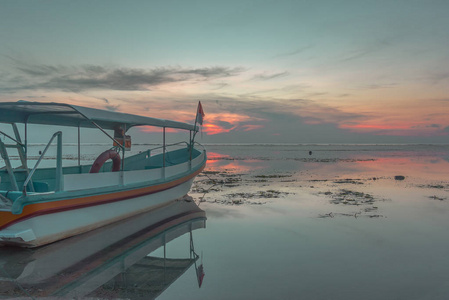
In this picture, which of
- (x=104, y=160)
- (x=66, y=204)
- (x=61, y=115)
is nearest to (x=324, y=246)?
(x=66, y=204)

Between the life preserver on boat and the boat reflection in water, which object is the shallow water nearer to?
the boat reflection in water

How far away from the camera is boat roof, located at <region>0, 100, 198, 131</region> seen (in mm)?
8508

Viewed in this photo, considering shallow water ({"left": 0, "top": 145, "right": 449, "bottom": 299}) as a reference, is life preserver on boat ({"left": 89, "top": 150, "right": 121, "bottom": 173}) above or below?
above

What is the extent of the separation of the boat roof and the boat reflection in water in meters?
3.21

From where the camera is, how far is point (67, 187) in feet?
27.8

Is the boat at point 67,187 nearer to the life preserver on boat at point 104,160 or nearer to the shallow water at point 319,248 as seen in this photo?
the life preserver on boat at point 104,160

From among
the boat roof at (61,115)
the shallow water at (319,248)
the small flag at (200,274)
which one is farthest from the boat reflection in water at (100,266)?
the boat roof at (61,115)

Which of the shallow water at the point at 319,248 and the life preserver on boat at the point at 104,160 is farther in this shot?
the life preserver on boat at the point at 104,160

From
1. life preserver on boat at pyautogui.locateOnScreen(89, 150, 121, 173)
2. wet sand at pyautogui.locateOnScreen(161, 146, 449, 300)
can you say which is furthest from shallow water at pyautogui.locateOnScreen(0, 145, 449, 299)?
life preserver on boat at pyautogui.locateOnScreen(89, 150, 121, 173)

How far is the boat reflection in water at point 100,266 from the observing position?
5500 mm

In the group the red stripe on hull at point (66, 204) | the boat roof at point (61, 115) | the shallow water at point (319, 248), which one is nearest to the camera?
the shallow water at point (319, 248)

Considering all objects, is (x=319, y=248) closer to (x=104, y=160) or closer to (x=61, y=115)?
(x=104, y=160)

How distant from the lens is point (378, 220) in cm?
1009

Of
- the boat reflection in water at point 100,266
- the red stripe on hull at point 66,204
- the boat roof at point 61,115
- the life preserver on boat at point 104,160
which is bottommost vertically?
the boat reflection in water at point 100,266
